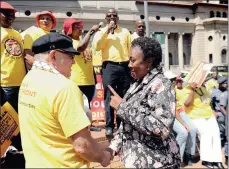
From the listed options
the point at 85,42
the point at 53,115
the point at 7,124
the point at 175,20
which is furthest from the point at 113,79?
the point at 175,20

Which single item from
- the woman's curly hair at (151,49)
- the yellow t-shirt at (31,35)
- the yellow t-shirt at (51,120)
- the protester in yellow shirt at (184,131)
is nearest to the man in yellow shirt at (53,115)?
the yellow t-shirt at (51,120)

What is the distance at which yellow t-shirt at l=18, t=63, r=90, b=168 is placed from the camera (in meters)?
1.74

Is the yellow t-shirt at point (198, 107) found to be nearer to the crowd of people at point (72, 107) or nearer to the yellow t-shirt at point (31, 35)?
the yellow t-shirt at point (31, 35)

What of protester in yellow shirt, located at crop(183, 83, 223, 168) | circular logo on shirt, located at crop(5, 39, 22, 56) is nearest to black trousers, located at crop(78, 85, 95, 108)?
circular logo on shirt, located at crop(5, 39, 22, 56)

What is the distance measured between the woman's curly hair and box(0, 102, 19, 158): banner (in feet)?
4.01

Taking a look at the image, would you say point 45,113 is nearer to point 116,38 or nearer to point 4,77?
point 4,77

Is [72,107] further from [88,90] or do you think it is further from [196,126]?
[196,126]

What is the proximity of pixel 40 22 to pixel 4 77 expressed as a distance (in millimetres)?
862

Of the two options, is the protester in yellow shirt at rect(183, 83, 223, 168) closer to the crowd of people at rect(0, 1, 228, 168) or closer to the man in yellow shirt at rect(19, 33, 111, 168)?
the crowd of people at rect(0, 1, 228, 168)

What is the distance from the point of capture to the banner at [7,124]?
9.39 feet

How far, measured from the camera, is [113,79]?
4.55 metres

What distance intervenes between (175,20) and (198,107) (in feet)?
143

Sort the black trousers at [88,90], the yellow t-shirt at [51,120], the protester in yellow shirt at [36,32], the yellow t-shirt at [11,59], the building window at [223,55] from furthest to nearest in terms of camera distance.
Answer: the building window at [223,55]
the black trousers at [88,90]
the protester in yellow shirt at [36,32]
the yellow t-shirt at [11,59]
the yellow t-shirt at [51,120]

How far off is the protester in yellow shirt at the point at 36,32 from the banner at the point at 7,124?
28.3 inches
